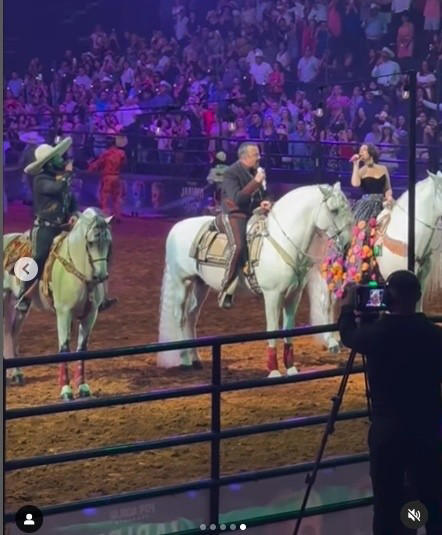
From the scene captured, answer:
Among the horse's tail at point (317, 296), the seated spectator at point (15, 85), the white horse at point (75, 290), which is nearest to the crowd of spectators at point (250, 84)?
the seated spectator at point (15, 85)

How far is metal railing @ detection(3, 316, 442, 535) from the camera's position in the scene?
3.46 m

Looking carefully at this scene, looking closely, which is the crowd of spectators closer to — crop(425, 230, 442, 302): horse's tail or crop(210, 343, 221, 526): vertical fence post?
crop(425, 230, 442, 302): horse's tail

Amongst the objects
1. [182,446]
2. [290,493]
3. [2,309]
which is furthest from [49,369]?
[290,493]

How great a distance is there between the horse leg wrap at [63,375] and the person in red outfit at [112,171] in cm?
43

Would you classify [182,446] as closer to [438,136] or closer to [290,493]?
[290,493]

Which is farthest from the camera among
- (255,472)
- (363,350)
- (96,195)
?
(255,472)

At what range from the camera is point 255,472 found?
152 inches

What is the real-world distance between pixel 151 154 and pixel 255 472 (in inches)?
39.2

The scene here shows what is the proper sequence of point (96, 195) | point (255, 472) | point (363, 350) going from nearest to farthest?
1. point (363, 350)
2. point (96, 195)
3. point (255, 472)

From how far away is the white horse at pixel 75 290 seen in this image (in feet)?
11.6

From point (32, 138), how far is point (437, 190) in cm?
140

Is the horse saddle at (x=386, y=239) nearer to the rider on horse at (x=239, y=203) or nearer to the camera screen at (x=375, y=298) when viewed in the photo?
the rider on horse at (x=239, y=203)

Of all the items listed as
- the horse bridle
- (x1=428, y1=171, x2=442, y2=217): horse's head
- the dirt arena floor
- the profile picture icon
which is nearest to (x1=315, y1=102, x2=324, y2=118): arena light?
(x1=428, y1=171, x2=442, y2=217): horse's head

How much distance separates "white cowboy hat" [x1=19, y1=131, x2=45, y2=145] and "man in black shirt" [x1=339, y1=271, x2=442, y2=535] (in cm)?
93
